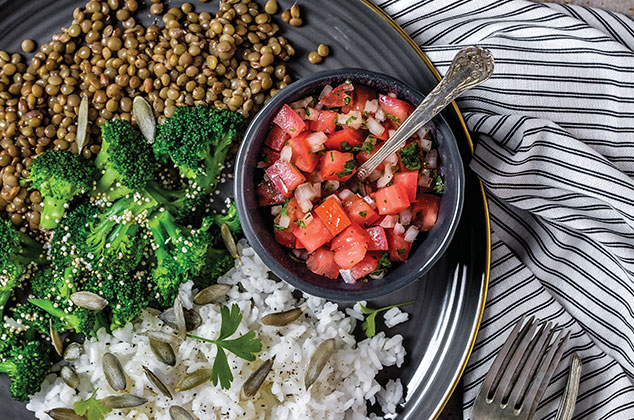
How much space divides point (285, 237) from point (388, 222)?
1.33ft

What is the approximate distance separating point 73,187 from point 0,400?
991 mm

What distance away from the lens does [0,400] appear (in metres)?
2.60

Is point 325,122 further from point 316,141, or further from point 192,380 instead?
point 192,380

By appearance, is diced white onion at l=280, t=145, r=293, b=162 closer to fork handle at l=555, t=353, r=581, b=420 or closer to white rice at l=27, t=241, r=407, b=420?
white rice at l=27, t=241, r=407, b=420

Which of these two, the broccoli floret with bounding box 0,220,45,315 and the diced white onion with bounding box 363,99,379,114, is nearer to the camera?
the diced white onion with bounding box 363,99,379,114

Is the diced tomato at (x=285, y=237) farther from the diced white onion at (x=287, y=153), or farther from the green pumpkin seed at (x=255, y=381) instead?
the green pumpkin seed at (x=255, y=381)

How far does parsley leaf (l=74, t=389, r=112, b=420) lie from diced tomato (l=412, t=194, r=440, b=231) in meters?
1.45

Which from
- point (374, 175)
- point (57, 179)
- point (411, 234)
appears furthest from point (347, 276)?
point (57, 179)

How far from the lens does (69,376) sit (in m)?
2.52

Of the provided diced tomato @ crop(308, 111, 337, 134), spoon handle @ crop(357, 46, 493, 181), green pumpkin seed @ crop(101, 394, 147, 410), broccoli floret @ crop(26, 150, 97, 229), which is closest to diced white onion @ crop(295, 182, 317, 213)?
diced tomato @ crop(308, 111, 337, 134)

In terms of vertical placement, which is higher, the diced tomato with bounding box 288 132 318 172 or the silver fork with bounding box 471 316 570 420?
the diced tomato with bounding box 288 132 318 172

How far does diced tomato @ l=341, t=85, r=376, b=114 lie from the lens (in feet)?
7.69

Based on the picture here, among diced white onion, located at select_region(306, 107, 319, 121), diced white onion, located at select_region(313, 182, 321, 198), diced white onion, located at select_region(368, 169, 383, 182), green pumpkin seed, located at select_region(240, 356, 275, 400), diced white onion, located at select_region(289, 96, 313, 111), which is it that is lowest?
green pumpkin seed, located at select_region(240, 356, 275, 400)

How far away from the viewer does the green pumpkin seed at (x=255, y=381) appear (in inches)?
94.6
